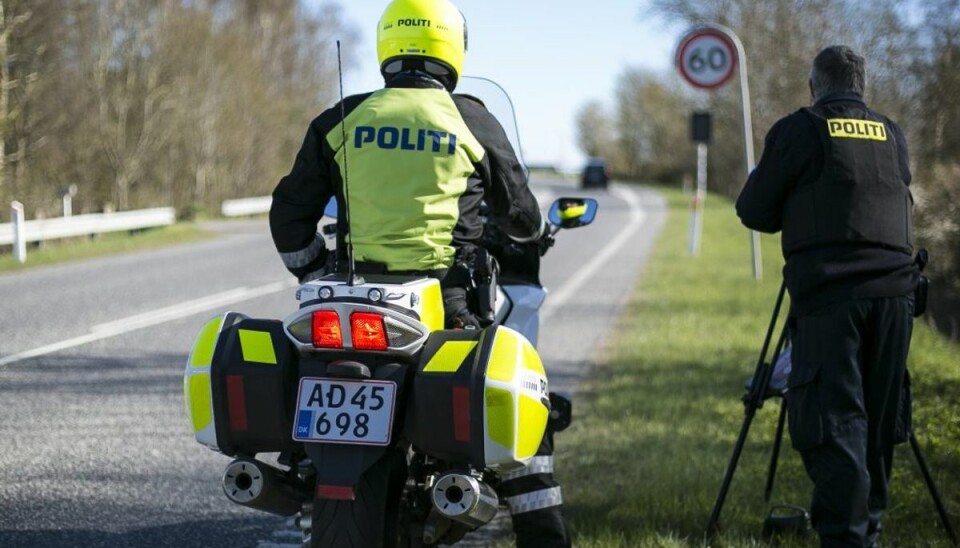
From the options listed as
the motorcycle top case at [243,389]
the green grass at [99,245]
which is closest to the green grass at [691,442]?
the motorcycle top case at [243,389]

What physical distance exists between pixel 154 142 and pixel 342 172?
2858 cm

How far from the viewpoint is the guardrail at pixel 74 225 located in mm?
17094

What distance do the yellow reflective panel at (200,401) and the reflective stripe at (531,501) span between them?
1046 millimetres

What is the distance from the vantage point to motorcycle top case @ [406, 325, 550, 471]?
11.1 ft

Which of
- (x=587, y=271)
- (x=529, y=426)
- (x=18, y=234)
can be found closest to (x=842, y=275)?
(x=529, y=426)

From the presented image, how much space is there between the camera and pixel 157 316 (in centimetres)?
1096

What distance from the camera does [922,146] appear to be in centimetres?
2100

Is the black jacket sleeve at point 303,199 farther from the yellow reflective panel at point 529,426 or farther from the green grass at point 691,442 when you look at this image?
the green grass at point 691,442

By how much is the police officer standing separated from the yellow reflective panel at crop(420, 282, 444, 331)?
4.63 feet

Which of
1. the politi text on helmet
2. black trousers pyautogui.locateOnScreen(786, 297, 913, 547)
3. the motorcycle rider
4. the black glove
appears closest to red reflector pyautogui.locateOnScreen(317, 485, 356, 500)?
the motorcycle rider

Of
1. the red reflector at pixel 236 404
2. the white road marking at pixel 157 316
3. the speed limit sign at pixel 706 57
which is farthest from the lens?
the speed limit sign at pixel 706 57

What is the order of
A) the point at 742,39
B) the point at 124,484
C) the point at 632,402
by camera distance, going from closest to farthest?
the point at 124,484 < the point at 632,402 < the point at 742,39

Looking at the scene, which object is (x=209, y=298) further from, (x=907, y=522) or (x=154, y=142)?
(x=154, y=142)

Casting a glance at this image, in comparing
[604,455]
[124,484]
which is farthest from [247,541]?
[604,455]
